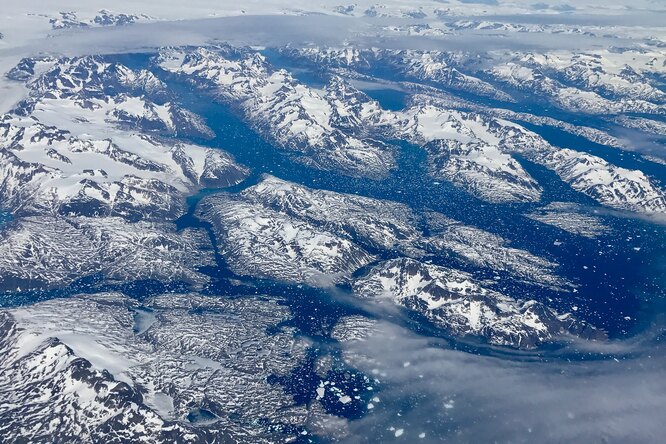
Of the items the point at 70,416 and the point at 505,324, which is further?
the point at 505,324

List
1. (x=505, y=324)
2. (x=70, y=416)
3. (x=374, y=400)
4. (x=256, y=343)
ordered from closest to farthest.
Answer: (x=70, y=416) → (x=374, y=400) → (x=256, y=343) → (x=505, y=324)

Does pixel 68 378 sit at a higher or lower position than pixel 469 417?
higher

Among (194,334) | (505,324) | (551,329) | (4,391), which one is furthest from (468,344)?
(4,391)

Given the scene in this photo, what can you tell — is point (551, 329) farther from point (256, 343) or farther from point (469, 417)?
point (256, 343)

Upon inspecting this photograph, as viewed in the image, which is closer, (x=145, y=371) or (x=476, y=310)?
(x=145, y=371)

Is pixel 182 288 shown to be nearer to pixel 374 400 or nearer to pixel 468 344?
pixel 374 400

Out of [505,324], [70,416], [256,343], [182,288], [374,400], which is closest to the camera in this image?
[70,416]

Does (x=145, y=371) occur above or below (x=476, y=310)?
below

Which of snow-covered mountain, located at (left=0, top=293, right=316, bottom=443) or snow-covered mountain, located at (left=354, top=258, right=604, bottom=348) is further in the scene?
snow-covered mountain, located at (left=354, top=258, right=604, bottom=348)

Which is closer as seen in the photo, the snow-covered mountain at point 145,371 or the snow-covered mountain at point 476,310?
the snow-covered mountain at point 145,371
